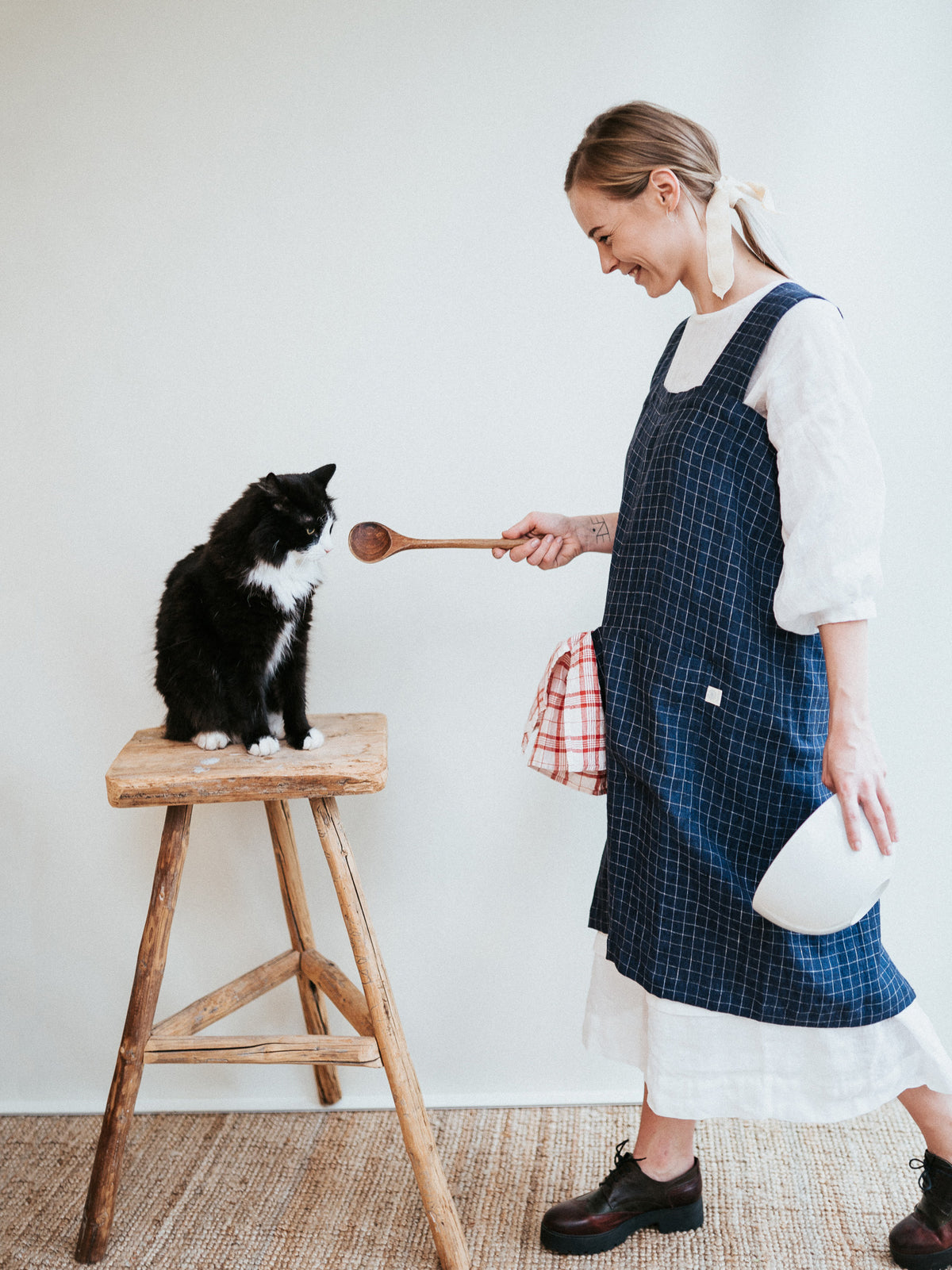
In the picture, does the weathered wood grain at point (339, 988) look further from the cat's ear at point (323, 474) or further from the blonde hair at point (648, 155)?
the blonde hair at point (648, 155)

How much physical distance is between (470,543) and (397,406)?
419mm

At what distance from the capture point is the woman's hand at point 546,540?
136 cm

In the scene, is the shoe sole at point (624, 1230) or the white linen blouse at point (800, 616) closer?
the white linen blouse at point (800, 616)

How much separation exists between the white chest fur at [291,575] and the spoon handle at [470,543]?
0.13 metres

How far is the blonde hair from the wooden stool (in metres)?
0.81

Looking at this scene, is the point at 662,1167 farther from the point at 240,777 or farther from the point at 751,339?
the point at 751,339

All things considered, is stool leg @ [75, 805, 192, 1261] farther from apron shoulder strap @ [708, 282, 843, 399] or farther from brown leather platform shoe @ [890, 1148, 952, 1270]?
brown leather platform shoe @ [890, 1148, 952, 1270]


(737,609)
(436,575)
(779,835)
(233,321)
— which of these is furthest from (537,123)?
(779,835)

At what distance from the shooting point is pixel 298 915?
1647 millimetres

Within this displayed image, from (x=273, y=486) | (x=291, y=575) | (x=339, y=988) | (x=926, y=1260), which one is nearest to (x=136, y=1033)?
(x=339, y=988)

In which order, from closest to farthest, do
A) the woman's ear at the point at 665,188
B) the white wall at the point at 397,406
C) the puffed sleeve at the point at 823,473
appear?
the puffed sleeve at the point at 823,473 < the woman's ear at the point at 665,188 < the white wall at the point at 397,406

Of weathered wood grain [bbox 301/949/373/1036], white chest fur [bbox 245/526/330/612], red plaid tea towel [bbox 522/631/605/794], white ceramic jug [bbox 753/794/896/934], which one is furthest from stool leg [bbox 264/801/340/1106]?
white ceramic jug [bbox 753/794/896/934]

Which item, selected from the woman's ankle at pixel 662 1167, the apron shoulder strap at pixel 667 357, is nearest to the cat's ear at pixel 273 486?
the apron shoulder strap at pixel 667 357

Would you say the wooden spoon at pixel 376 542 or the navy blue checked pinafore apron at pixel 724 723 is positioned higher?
the wooden spoon at pixel 376 542
